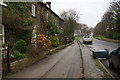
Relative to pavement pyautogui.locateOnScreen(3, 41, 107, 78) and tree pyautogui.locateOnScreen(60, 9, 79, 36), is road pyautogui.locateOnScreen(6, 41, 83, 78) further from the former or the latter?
tree pyautogui.locateOnScreen(60, 9, 79, 36)

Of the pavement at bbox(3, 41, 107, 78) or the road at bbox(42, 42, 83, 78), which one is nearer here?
the pavement at bbox(3, 41, 107, 78)

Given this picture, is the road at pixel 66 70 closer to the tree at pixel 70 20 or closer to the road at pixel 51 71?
the road at pixel 51 71

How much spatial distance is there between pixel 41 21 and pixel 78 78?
15.1m

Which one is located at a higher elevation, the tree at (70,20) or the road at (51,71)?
the tree at (70,20)

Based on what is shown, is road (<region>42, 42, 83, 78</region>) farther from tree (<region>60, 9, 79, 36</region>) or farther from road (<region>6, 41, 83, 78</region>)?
tree (<region>60, 9, 79, 36</region>)

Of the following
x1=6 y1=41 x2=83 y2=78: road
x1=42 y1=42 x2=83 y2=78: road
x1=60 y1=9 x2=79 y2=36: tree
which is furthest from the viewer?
x1=60 y1=9 x2=79 y2=36: tree

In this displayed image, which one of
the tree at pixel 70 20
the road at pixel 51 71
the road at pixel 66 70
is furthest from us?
the tree at pixel 70 20

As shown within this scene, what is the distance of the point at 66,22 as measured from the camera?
58.8m

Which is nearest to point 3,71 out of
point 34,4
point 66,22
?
point 34,4

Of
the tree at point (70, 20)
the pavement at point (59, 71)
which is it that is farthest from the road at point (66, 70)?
the tree at point (70, 20)

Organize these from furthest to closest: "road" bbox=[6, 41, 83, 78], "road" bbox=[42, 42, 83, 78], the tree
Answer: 1. the tree
2. "road" bbox=[42, 42, 83, 78]
3. "road" bbox=[6, 41, 83, 78]

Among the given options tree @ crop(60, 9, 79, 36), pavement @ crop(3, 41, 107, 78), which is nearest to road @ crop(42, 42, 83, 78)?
pavement @ crop(3, 41, 107, 78)

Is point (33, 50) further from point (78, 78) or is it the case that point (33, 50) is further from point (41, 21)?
point (41, 21)

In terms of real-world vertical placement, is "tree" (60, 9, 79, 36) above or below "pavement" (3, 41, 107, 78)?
above
